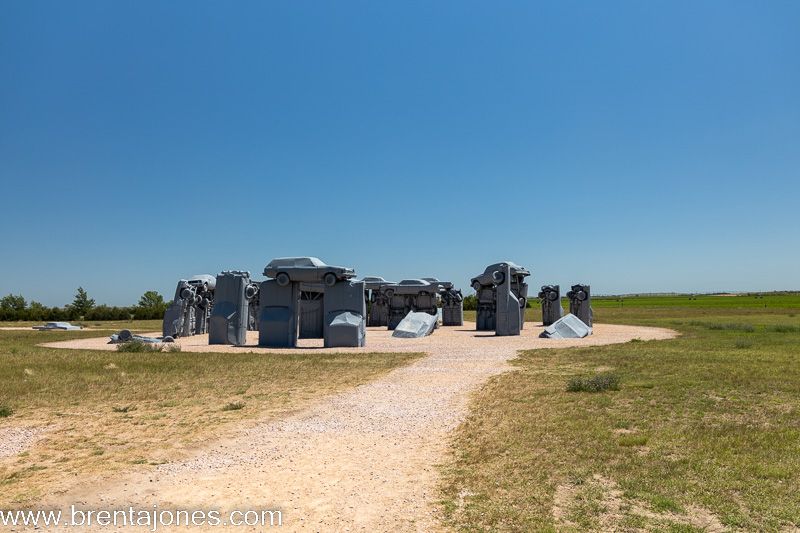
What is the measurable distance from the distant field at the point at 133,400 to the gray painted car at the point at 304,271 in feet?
14.8

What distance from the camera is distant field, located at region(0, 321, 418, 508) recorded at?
21.7ft

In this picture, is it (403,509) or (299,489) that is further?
(299,489)

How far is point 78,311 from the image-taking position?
55938mm

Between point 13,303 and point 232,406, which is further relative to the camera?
point 13,303

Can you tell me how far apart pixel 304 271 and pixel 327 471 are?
16781mm

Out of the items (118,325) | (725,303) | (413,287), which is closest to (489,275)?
(413,287)

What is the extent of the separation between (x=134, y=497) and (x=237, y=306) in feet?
66.8

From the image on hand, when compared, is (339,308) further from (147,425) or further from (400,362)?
(147,425)

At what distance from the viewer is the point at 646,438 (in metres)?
7.19

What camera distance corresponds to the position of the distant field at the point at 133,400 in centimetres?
663

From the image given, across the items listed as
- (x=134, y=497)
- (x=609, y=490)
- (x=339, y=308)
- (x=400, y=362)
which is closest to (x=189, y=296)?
(x=339, y=308)

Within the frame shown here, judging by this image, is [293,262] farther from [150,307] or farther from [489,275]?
[150,307]

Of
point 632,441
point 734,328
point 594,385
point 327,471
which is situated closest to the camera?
point 327,471

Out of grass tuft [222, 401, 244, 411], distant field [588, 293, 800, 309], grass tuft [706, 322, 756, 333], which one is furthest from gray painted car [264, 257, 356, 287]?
distant field [588, 293, 800, 309]
